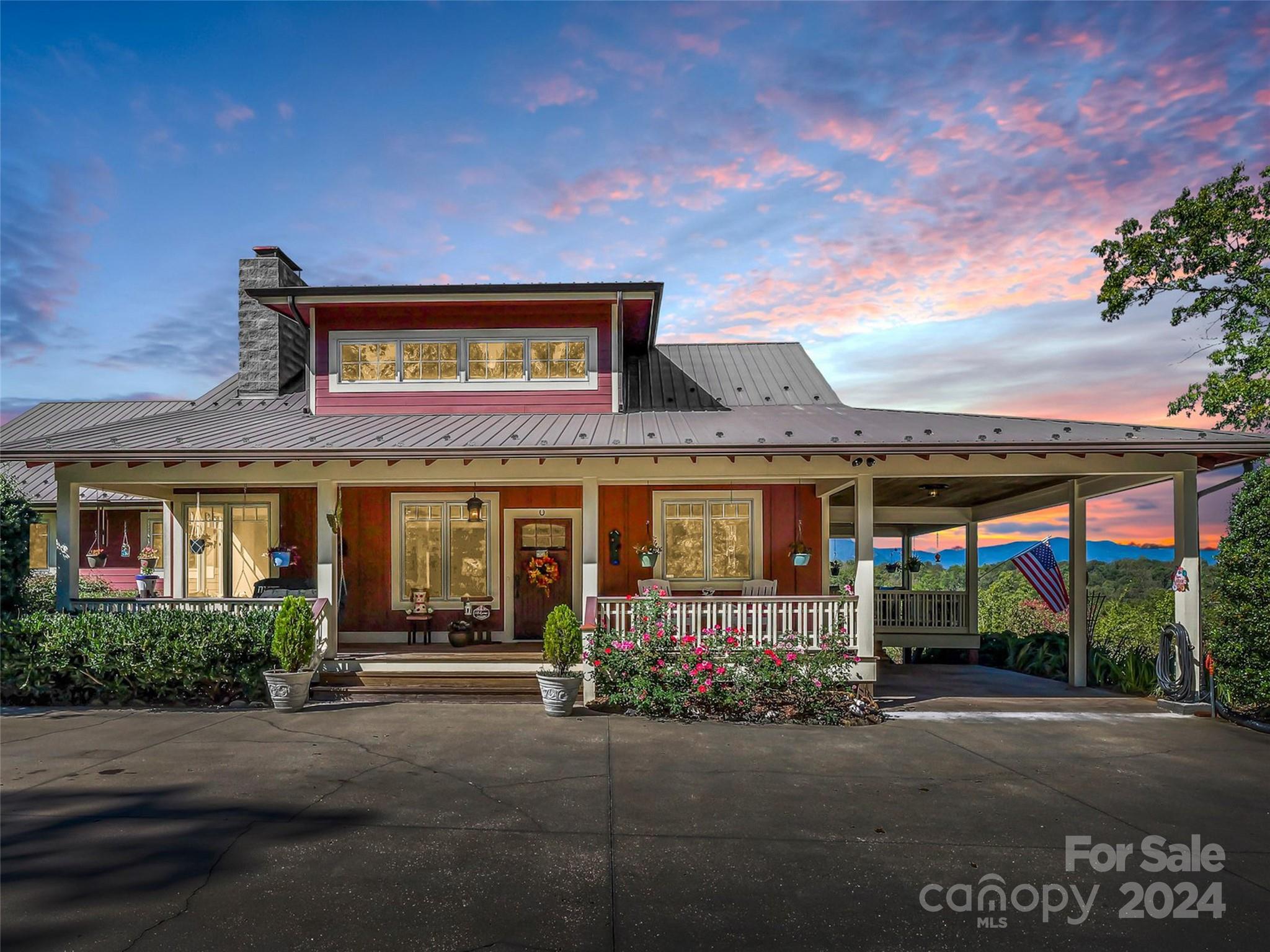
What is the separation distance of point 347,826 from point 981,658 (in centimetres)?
1361

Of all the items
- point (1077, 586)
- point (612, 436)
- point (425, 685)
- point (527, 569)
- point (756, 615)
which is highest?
point (612, 436)

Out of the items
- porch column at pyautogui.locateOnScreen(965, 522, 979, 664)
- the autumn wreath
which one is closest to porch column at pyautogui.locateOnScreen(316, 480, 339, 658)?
the autumn wreath

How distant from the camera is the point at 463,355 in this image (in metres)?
12.1

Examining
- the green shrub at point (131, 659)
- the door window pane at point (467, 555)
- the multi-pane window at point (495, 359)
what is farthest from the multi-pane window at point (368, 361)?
the green shrub at point (131, 659)

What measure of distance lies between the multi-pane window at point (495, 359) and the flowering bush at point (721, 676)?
17.1 ft

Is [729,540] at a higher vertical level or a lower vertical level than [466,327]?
lower

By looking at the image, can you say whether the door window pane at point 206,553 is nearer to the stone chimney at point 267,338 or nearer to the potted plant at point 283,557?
the potted plant at point 283,557

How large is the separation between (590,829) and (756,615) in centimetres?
A: 463

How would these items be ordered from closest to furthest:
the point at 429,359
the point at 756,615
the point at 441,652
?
the point at 756,615 < the point at 441,652 < the point at 429,359

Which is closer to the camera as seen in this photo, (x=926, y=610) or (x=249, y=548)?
(x=249, y=548)

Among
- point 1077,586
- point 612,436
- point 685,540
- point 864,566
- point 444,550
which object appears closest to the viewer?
point 864,566

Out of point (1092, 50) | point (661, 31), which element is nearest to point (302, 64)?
point (661, 31)

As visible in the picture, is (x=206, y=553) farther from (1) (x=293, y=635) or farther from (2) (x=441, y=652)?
(2) (x=441, y=652)

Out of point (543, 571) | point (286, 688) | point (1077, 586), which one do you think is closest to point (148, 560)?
point (286, 688)
